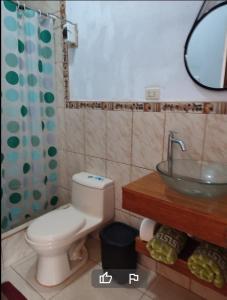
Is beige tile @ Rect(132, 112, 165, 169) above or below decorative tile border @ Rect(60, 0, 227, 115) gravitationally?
below

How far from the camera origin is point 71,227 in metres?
1.46

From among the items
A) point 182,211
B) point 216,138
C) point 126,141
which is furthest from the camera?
point 126,141

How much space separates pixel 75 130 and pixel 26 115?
0.40 meters

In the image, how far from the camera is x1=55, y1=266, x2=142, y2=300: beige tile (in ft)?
4.57

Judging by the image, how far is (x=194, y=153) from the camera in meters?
1.29

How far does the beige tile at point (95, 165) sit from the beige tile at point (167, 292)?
840 millimetres

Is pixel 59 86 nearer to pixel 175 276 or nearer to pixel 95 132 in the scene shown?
pixel 95 132

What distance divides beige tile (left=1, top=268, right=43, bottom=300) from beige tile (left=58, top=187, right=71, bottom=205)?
27.6 inches

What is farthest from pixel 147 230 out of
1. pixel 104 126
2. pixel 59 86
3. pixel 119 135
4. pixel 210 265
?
pixel 59 86

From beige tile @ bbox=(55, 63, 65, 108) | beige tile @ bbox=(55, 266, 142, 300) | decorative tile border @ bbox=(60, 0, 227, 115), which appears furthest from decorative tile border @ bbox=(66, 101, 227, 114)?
beige tile @ bbox=(55, 266, 142, 300)

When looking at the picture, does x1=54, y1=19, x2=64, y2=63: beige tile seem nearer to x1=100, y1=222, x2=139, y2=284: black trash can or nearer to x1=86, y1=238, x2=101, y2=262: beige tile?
x1=100, y1=222, x2=139, y2=284: black trash can

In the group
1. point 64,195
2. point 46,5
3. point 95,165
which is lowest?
point 64,195

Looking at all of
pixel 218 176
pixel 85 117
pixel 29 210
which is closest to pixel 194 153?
pixel 218 176

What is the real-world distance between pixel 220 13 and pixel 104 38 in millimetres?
754
